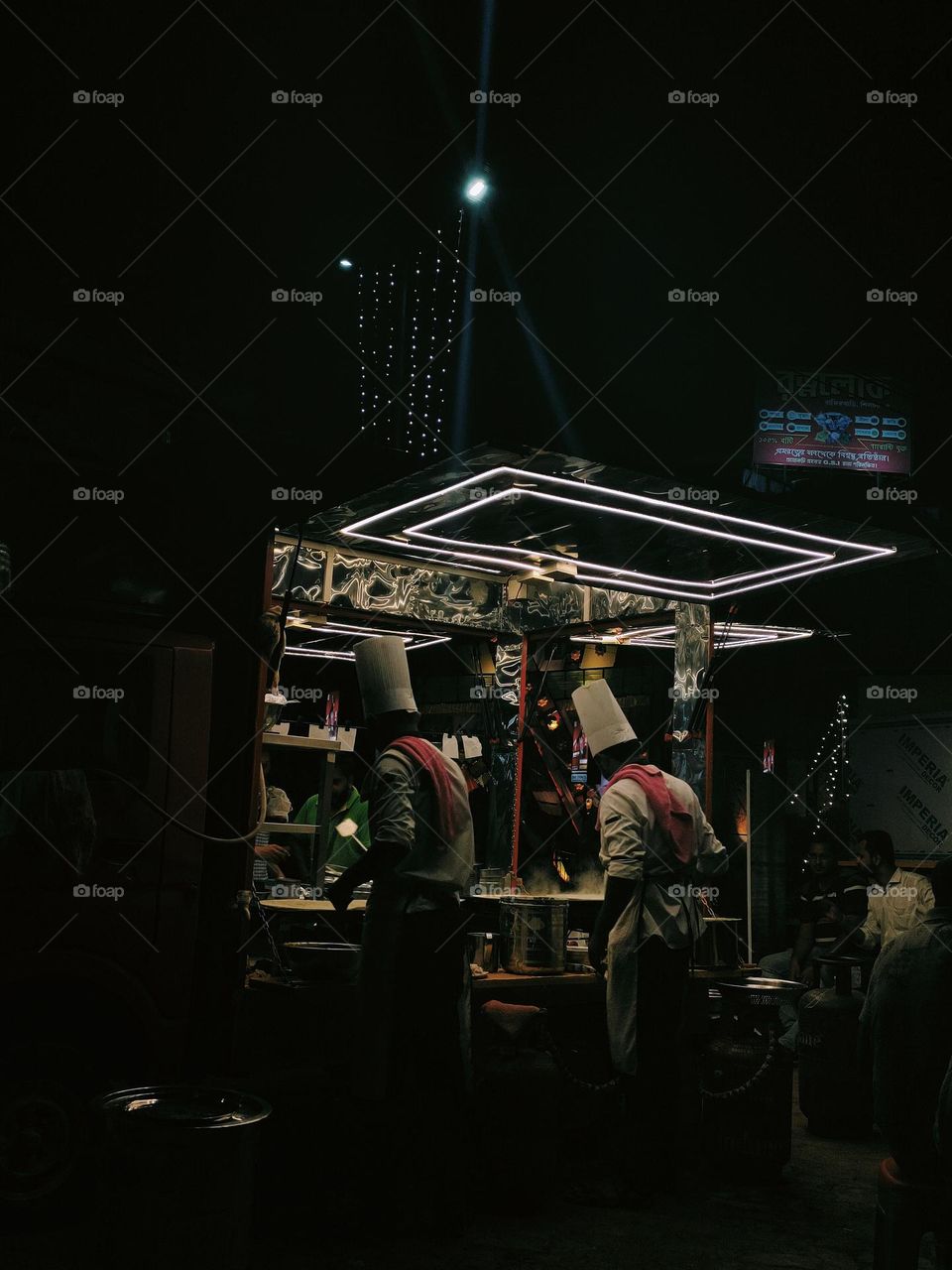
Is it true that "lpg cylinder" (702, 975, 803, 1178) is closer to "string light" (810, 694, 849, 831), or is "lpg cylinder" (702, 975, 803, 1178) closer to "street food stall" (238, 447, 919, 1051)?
"street food stall" (238, 447, 919, 1051)

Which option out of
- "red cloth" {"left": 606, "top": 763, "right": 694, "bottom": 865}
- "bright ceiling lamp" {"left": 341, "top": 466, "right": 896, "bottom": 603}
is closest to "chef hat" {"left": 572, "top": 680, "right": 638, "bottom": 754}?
"red cloth" {"left": 606, "top": 763, "right": 694, "bottom": 865}

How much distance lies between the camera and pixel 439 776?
5086 millimetres

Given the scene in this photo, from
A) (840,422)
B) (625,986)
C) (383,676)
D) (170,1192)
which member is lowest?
(170,1192)

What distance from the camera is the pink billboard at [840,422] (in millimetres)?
16547

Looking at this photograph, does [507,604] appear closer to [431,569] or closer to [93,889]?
[431,569]

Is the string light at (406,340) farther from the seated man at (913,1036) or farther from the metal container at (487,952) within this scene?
the seated man at (913,1036)

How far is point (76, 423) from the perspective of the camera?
8.38m

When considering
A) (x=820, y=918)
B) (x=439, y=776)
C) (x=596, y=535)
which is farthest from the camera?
(x=820, y=918)

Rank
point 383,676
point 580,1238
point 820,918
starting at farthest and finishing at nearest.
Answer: point 820,918 → point 383,676 → point 580,1238

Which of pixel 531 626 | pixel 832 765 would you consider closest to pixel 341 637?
pixel 531 626

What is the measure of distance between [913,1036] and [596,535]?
150 inches

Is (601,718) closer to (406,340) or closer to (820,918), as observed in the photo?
(406,340)

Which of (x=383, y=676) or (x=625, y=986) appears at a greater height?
(x=383, y=676)

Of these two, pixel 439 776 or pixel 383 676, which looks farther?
pixel 383 676
